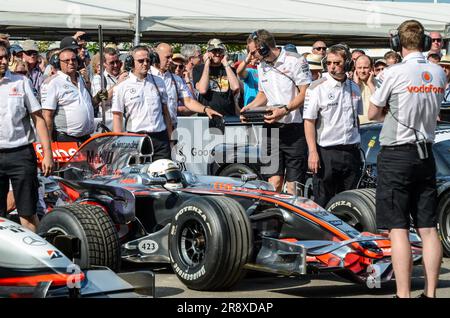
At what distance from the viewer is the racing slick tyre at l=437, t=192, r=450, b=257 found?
9.94 m

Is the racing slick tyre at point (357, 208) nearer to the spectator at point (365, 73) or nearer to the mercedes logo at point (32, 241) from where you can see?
the mercedes logo at point (32, 241)

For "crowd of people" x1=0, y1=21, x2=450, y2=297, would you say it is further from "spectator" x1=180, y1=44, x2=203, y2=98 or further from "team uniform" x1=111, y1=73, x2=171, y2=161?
"spectator" x1=180, y1=44, x2=203, y2=98

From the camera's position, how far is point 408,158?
23.2ft

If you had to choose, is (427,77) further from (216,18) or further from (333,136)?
(216,18)

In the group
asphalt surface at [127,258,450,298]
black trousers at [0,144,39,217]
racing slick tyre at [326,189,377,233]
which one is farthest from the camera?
racing slick tyre at [326,189,377,233]

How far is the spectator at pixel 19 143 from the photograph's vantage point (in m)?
8.63

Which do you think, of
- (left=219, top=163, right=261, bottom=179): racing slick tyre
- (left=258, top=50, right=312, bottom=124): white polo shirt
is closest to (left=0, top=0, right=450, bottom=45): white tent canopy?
(left=219, top=163, right=261, bottom=179): racing slick tyre

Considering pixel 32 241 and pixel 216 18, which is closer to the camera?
pixel 32 241

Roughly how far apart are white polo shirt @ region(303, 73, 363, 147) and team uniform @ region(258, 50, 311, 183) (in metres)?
0.56

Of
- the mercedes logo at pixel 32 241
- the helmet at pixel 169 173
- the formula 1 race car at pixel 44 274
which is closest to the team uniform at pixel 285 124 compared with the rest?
the helmet at pixel 169 173

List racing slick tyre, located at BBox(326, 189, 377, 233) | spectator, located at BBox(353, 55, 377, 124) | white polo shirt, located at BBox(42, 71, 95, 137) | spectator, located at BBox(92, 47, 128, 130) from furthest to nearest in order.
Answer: spectator, located at BBox(92, 47, 128, 130)
spectator, located at BBox(353, 55, 377, 124)
white polo shirt, located at BBox(42, 71, 95, 137)
racing slick tyre, located at BBox(326, 189, 377, 233)

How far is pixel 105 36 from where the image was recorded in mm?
16750

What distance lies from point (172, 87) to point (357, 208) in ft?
13.0

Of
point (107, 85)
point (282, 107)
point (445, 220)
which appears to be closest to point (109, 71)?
point (107, 85)
